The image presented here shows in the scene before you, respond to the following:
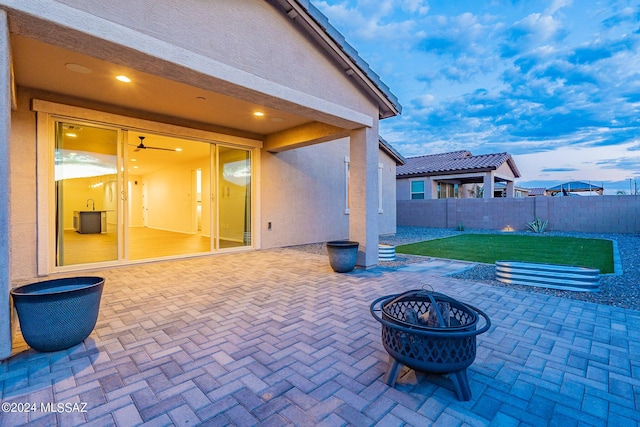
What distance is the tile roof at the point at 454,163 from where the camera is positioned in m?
15.9

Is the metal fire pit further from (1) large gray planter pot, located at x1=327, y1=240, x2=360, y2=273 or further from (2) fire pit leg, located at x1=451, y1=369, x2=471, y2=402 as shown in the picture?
(1) large gray planter pot, located at x1=327, y1=240, x2=360, y2=273

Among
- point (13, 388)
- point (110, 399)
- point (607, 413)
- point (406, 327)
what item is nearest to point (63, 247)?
point (13, 388)

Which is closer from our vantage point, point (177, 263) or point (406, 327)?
point (406, 327)

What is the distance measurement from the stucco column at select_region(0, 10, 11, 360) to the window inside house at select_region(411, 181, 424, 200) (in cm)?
1788

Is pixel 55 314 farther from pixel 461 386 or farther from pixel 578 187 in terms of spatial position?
pixel 578 187

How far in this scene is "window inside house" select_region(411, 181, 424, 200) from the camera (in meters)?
17.9

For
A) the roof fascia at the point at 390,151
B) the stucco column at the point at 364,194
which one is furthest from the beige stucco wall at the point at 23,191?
the roof fascia at the point at 390,151

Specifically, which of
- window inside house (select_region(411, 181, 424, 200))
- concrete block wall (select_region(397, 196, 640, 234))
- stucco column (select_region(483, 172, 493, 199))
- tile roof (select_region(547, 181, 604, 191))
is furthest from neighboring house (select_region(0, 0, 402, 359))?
tile roof (select_region(547, 181, 604, 191))

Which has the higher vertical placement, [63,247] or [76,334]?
[63,247]

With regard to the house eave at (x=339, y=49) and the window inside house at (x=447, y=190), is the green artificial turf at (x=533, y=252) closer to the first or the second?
the house eave at (x=339, y=49)

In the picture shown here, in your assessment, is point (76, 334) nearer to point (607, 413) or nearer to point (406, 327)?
point (406, 327)

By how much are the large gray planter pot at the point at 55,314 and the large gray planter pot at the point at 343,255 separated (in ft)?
11.4

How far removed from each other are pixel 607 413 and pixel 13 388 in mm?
3777

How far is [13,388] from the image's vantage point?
6.33 ft
